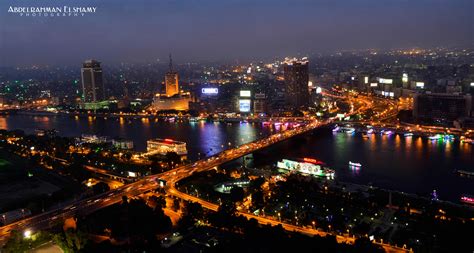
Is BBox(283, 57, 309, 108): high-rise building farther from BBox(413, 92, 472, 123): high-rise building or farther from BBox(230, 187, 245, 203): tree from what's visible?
BBox(230, 187, 245, 203): tree

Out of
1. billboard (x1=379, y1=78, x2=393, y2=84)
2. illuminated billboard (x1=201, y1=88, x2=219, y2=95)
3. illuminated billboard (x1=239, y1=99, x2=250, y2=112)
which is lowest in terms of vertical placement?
illuminated billboard (x1=239, y1=99, x2=250, y2=112)

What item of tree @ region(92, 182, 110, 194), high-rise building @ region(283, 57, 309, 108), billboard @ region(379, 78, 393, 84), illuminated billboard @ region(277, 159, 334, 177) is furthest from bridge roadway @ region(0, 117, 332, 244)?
billboard @ region(379, 78, 393, 84)

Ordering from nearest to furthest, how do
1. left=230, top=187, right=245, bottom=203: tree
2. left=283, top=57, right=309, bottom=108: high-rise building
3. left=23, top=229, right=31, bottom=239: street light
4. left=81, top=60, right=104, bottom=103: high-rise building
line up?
1. left=23, top=229, right=31, bottom=239: street light
2. left=230, top=187, right=245, bottom=203: tree
3. left=283, top=57, right=309, bottom=108: high-rise building
4. left=81, top=60, right=104, bottom=103: high-rise building

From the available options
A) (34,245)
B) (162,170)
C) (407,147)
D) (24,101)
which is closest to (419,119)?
(407,147)

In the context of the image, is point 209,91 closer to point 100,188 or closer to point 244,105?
point 244,105

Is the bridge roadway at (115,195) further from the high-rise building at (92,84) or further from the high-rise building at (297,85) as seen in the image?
the high-rise building at (92,84)

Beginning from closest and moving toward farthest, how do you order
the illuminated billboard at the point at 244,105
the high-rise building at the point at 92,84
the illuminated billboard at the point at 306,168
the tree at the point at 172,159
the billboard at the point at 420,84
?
the illuminated billboard at the point at 306,168, the tree at the point at 172,159, the illuminated billboard at the point at 244,105, the billboard at the point at 420,84, the high-rise building at the point at 92,84

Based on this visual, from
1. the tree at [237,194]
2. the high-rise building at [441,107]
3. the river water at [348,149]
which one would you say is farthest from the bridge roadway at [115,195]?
the high-rise building at [441,107]
